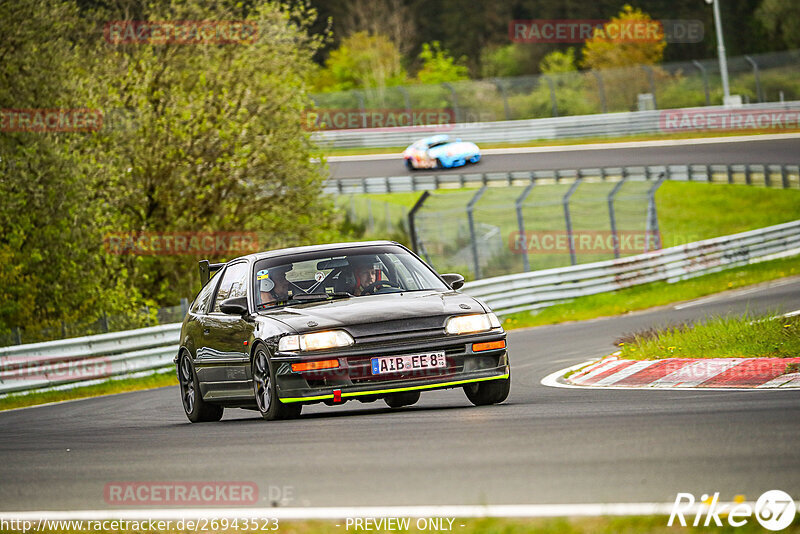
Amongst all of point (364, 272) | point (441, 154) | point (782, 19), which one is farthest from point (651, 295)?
point (782, 19)

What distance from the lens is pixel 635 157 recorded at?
46.3m

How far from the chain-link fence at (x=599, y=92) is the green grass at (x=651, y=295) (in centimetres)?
2870

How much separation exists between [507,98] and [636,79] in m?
6.12

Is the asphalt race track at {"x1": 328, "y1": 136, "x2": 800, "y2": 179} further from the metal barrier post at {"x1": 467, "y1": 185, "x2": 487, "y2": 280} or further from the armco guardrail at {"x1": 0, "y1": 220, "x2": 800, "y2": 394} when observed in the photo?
the metal barrier post at {"x1": 467, "y1": 185, "x2": 487, "y2": 280}

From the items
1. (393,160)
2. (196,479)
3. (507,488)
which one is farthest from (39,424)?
(393,160)

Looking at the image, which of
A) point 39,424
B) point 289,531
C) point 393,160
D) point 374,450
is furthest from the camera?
point 393,160

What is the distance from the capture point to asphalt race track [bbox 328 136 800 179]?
44125mm

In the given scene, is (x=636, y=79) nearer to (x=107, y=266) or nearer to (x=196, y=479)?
(x=107, y=266)

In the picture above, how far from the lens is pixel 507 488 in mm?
5754

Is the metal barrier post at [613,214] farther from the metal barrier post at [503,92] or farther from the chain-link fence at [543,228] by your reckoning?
the metal barrier post at [503,92]

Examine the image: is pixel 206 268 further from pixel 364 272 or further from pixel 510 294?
pixel 510 294

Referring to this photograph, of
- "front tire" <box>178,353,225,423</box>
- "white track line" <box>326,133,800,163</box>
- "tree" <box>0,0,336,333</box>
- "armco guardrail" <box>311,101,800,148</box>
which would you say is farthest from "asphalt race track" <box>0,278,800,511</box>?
"armco guardrail" <box>311,101,800,148</box>

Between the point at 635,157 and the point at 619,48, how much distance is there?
2823cm

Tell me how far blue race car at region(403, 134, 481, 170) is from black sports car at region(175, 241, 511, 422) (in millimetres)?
38053
